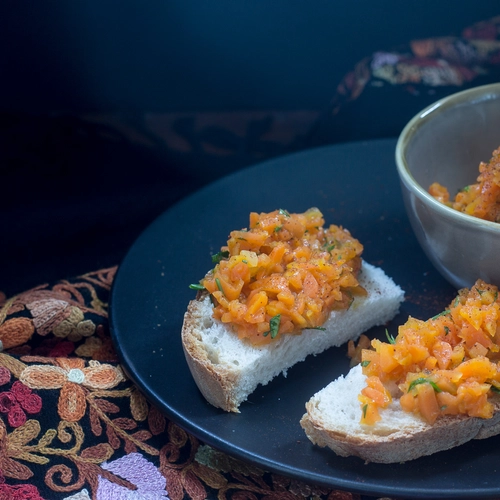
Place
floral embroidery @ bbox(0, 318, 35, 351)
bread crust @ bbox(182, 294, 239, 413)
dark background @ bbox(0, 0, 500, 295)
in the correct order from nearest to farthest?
bread crust @ bbox(182, 294, 239, 413) < floral embroidery @ bbox(0, 318, 35, 351) < dark background @ bbox(0, 0, 500, 295)

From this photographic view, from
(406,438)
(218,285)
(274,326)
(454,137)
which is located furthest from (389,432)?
(454,137)

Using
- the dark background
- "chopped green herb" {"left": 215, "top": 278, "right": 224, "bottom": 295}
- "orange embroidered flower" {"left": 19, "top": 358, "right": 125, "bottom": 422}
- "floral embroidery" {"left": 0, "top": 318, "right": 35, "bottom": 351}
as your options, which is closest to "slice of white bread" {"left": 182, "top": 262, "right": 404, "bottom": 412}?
"chopped green herb" {"left": 215, "top": 278, "right": 224, "bottom": 295}

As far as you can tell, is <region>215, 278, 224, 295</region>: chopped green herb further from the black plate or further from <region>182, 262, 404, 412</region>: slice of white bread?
the black plate

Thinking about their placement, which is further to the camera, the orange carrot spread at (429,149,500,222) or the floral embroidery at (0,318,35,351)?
the floral embroidery at (0,318,35,351)

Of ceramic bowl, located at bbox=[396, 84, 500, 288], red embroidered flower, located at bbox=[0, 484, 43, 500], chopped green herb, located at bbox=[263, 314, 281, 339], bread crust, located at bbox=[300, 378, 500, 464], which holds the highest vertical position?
ceramic bowl, located at bbox=[396, 84, 500, 288]

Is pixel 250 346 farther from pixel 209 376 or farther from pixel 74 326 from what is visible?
pixel 74 326

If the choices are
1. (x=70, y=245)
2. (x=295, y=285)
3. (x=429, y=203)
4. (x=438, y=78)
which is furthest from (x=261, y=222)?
(x=438, y=78)

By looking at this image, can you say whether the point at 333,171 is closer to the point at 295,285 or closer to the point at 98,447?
the point at 295,285
